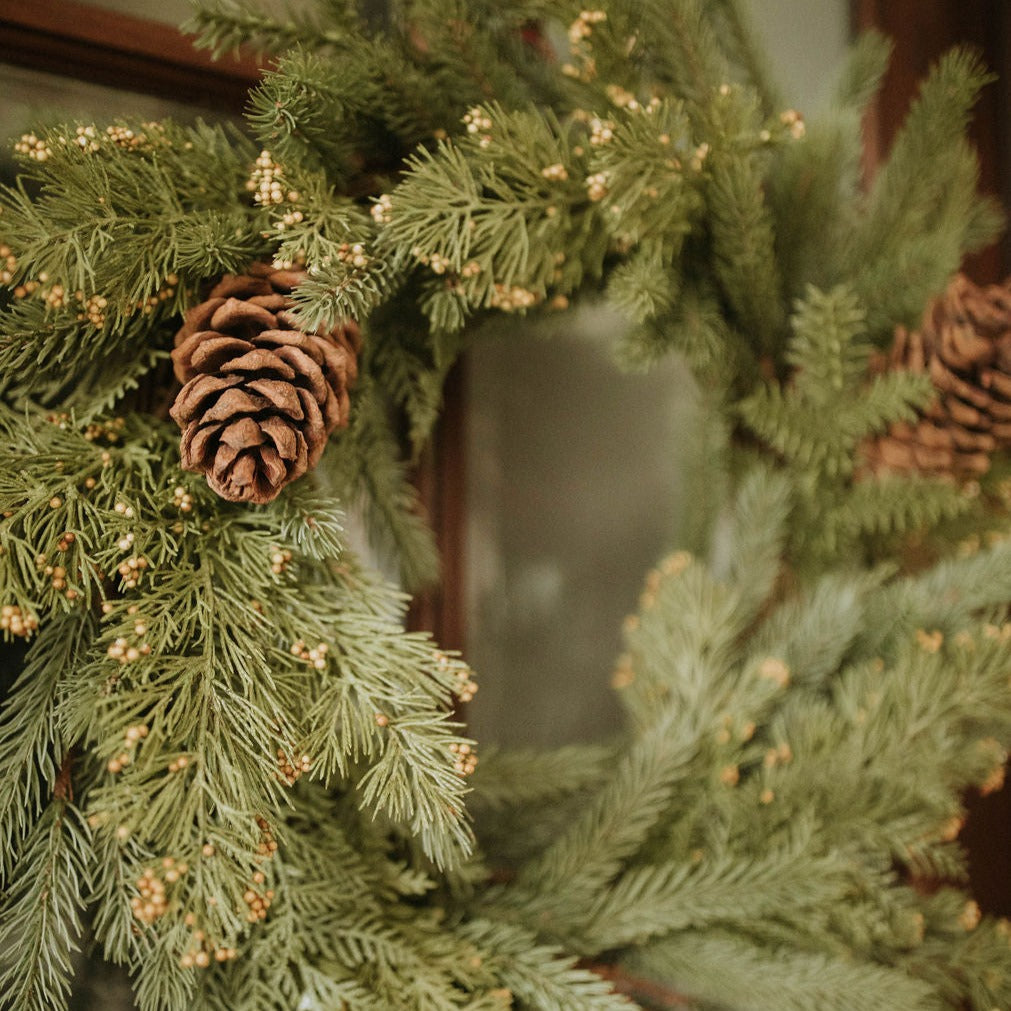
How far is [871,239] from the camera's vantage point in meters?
0.51

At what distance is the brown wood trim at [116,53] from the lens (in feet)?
1.36

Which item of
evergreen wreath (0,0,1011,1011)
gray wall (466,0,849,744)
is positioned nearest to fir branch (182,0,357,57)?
evergreen wreath (0,0,1011,1011)

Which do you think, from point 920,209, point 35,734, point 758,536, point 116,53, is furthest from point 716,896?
point 116,53

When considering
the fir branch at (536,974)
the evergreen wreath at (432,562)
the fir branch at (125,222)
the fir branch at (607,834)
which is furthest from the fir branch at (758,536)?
the fir branch at (125,222)

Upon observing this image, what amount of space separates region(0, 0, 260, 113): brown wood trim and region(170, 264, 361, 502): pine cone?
0.17 m

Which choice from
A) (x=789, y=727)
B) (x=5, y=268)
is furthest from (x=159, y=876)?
(x=789, y=727)

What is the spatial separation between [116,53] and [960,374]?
517 mm

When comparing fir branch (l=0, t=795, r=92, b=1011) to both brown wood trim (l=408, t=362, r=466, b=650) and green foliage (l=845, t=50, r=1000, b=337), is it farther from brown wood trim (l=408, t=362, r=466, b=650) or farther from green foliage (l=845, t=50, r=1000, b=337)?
green foliage (l=845, t=50, r=1000, b=337)

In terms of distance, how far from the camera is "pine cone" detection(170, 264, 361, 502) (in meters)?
0.31

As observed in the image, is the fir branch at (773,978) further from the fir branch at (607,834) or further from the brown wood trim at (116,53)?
the brown wood trim at (116,53)

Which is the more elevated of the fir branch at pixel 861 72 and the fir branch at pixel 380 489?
the fir branch at pixel 861 72

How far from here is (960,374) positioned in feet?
1.62

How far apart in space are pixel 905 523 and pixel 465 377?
1.01ft

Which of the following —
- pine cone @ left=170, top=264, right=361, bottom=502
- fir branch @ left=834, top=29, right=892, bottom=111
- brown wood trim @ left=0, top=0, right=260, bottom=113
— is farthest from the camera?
fir branch @ left=834, top=29, right=892, bottom=111
